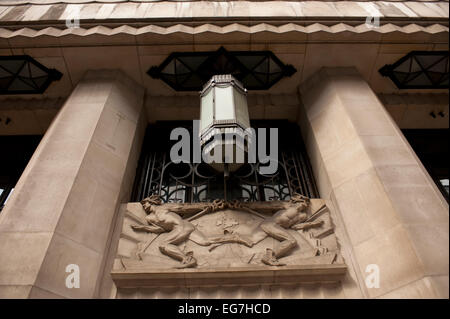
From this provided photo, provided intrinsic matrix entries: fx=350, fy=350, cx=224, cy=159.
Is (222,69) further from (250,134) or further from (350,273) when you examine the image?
(350,273)

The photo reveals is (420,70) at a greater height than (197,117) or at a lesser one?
greater

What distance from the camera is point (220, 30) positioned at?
22.9 feet

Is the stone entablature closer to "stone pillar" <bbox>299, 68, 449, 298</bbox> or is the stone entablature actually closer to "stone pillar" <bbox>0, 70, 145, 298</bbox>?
"stone pillar" <bbox>299, 68, 449, 298</bbox>

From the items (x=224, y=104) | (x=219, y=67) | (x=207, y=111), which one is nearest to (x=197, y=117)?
(x=219, y=67)

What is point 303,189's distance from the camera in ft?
21.0

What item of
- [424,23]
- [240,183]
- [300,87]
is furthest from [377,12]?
[240,183]

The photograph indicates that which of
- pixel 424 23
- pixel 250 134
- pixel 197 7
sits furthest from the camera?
pixel 197 7

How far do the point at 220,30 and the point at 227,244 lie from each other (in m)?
4.29

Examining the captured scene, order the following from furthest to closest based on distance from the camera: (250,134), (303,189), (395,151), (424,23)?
(424,23) < (303,189) < (395,151) < (250,134)

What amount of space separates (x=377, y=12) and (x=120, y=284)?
7.34 m

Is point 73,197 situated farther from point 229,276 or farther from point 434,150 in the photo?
point 434,150

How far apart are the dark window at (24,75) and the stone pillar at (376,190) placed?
541 cm
